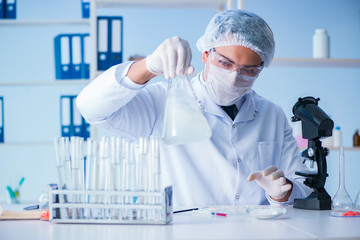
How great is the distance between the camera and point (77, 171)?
3.60ft

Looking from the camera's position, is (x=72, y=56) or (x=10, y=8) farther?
(x=10, y=8)

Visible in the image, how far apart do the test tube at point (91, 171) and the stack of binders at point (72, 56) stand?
6.53 ft

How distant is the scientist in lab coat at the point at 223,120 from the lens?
1.45 metres

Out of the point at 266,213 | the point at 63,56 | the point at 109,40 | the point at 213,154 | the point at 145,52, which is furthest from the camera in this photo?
the point at 145,52

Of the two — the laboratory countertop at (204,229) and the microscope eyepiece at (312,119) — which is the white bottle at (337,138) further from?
the laboratory countertop at (204,229)

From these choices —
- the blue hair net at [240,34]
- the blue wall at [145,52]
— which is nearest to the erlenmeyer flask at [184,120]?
the blue hair net at [240,34]

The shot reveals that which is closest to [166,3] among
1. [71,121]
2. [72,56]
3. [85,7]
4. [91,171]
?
[85,7]

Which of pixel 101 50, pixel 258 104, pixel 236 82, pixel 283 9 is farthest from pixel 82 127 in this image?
pixel 283 9

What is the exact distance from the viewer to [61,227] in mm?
1051

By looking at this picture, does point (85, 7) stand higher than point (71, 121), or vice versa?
point (85, 7)

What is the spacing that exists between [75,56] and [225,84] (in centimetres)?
172

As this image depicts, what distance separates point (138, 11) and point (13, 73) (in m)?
1.13

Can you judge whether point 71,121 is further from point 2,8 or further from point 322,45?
point 322,45

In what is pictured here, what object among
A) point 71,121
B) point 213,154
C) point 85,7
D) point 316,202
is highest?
point 85,7
